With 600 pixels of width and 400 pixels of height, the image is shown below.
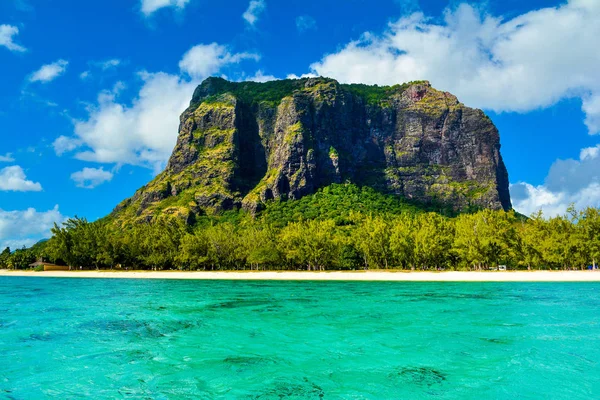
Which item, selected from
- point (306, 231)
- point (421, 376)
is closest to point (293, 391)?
point (421, 376)

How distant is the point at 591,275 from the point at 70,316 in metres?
71.7

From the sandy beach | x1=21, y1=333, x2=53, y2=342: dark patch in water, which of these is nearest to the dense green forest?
the sandy beach

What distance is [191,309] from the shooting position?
35.8 m

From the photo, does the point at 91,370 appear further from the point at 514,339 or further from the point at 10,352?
the point at 514,339

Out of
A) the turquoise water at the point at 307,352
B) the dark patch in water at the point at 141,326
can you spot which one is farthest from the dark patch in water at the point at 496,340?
the dark patch in water at the point at 141,326

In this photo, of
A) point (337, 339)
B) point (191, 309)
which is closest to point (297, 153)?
point (191, 309)

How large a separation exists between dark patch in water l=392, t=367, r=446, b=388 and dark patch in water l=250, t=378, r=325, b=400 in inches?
137

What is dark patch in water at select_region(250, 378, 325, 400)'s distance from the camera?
1361 cm

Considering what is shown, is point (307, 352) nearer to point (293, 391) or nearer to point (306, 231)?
point (293, 391)

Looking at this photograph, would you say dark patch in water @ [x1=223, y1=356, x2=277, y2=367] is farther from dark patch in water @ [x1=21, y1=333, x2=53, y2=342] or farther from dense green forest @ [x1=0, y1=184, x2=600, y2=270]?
dense green forest @ [x1=0, y1=184, x2=600, y2=270]

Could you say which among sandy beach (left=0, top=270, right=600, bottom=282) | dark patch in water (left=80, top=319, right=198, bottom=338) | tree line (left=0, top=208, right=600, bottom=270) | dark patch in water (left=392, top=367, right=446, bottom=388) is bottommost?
sandy beach (left=0, top=270, right=600, bottom=282)

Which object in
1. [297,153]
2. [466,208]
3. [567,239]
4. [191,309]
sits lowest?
[191,309]

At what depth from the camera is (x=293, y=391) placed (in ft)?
46.4

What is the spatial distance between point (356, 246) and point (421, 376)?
76.2 meters
